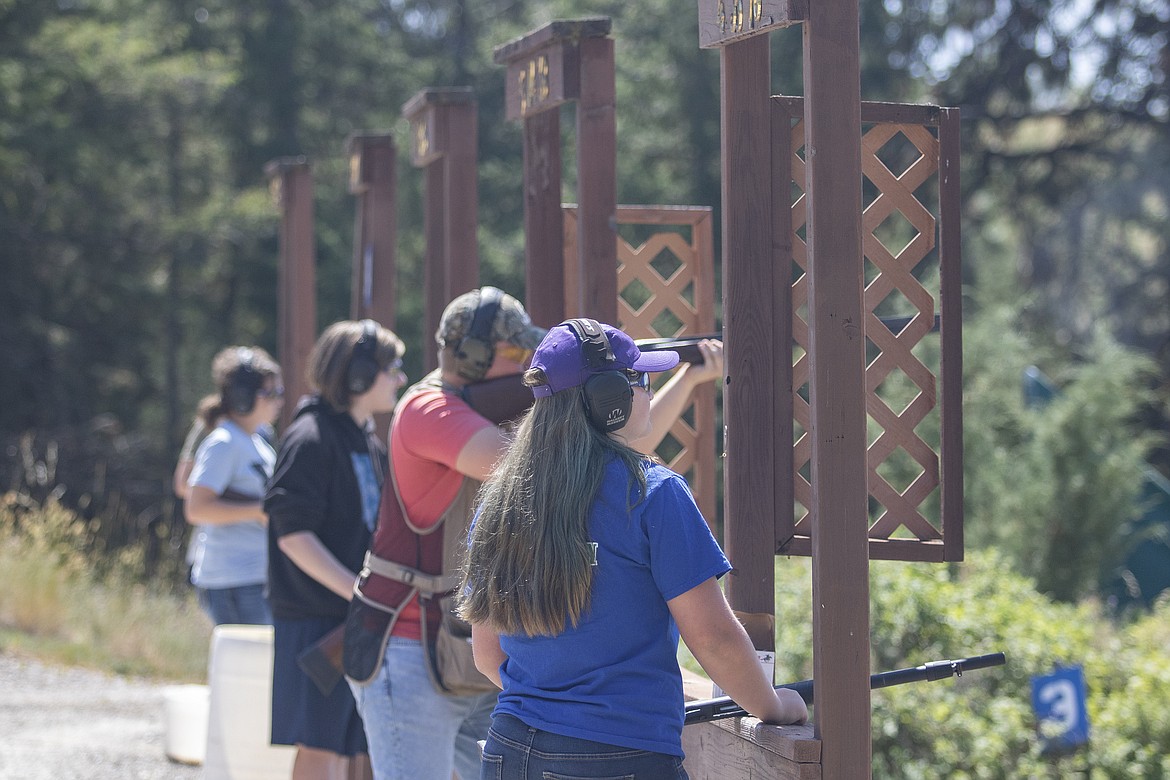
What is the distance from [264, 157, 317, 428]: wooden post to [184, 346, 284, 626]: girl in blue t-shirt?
1.23 m

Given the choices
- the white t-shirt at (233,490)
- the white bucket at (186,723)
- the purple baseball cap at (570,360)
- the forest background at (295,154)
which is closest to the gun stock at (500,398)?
the purple baseball cap at (570,360)

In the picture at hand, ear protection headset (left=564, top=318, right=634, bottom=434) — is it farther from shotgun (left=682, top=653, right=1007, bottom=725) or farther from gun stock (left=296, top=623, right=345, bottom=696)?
gun stock (left=296, top=623, right=345, bottom=696)

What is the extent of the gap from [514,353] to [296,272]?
13.4 ft

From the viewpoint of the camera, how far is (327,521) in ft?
13.0

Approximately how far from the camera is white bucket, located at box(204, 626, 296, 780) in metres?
5.11

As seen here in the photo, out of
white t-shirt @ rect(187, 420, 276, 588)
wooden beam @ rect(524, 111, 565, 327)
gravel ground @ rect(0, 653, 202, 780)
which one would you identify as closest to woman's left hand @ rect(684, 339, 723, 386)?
wooden beam @ rect(524, 111, 565, 327)

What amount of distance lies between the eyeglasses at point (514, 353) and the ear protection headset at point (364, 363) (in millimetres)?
855

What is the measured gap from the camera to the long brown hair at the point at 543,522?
218 centimetres

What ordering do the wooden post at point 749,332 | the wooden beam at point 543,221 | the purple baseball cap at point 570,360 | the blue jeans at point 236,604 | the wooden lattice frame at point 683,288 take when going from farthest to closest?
1. the blue jeans at point 236,604
2. the wooden lattice frame at point 683,288
3. the wooden beam at point 543,221
4. the wooden post at point 749,332
5. the purple baseball cap at point 570,360

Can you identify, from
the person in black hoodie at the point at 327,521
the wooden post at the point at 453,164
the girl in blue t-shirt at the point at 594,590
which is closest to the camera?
the girl in blue t-shirt at the point at 594,590

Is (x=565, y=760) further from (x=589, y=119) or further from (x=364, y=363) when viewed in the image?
(x=589, y=119)

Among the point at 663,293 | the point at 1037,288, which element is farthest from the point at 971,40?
the point at 663,293

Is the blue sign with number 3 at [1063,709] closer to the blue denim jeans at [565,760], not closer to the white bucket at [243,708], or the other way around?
the white bucket at [243,708]

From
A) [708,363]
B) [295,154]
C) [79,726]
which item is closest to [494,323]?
→ [708,363]
